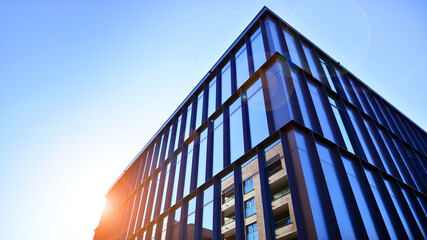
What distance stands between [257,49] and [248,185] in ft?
31.3

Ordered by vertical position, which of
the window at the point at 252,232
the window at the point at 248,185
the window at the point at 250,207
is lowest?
the window at the point at 252,232

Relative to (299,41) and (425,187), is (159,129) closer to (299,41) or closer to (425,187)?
(299,41)

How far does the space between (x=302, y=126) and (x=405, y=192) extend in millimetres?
8936

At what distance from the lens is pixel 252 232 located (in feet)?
34.9

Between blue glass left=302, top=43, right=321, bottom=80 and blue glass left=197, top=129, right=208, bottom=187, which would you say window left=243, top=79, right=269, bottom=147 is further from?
blue glass left=197, top=129, right=208, bottom=187

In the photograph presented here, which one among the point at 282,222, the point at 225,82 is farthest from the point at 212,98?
the point at 282,222

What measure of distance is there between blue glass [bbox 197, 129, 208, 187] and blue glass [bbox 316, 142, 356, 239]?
7441mm

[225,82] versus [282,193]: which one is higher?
[225,82]

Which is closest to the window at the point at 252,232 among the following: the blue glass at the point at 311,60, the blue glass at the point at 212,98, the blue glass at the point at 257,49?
the blue glass at the point at 257,49

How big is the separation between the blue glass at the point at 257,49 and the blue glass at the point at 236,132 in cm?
268

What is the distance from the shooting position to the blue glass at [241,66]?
17.4 m

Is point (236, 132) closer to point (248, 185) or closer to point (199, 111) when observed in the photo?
point (248, 185)

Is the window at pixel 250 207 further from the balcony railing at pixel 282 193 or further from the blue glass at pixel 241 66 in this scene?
the blue glass at pixel 241 66

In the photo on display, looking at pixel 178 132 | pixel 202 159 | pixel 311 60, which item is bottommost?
pixel 202 159
